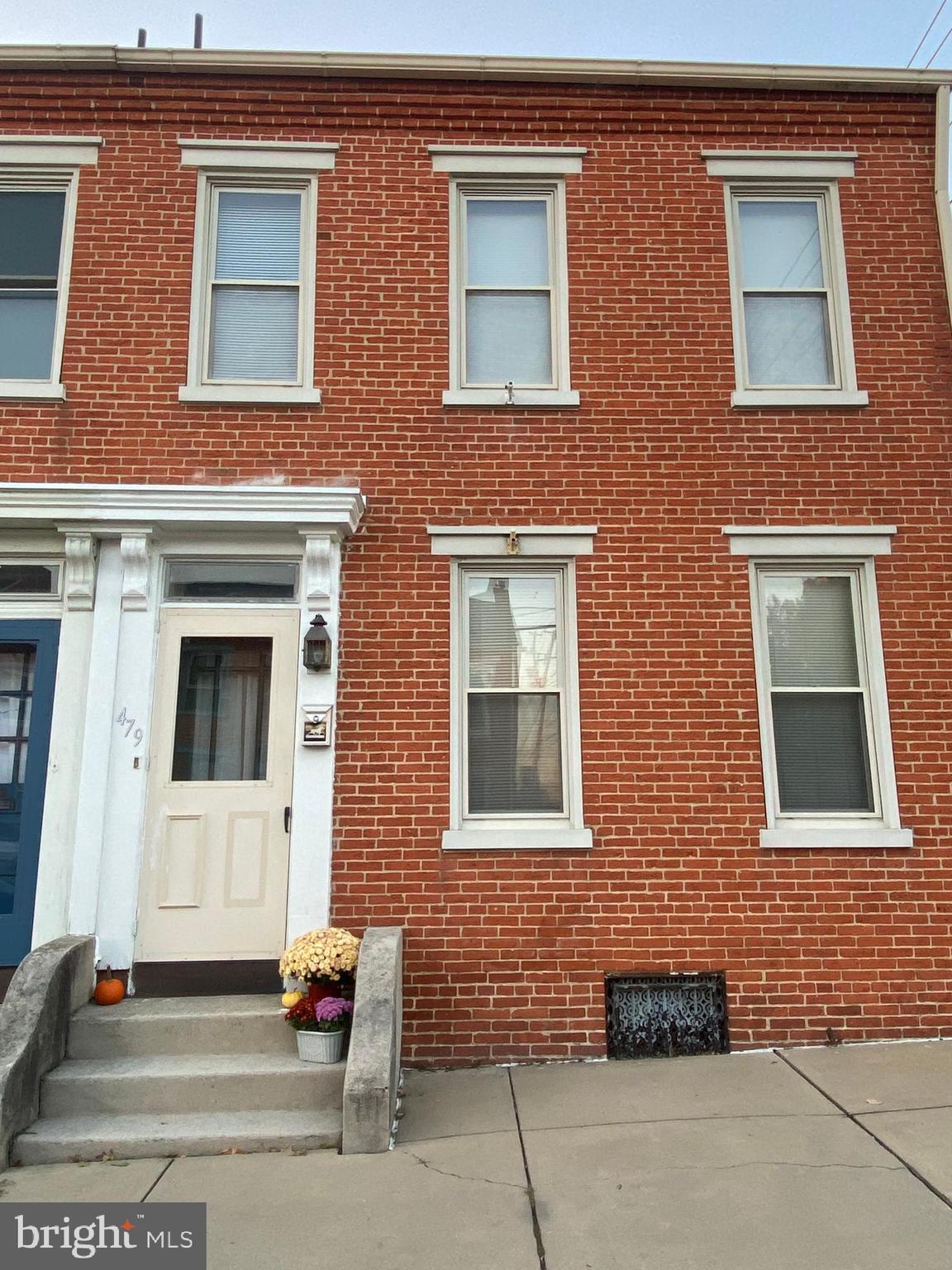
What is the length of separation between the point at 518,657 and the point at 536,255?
3.17 metres

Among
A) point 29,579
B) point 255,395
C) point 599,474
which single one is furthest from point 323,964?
point 255,395

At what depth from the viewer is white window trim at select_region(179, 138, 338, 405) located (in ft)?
21.7

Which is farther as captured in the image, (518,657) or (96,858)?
(518,657)

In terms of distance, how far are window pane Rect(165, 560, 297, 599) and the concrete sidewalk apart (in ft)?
10.8

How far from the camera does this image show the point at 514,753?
6195 mm

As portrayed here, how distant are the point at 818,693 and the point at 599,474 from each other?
218 centimetres

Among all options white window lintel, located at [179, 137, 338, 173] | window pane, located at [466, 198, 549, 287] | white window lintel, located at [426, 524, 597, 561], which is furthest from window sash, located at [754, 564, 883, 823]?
white window lintel, located at [179, 137, 338, 173]

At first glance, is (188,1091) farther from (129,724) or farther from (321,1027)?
(129,724)

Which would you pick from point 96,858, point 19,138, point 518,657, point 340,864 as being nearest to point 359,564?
point 518,657

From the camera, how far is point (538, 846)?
587 centimetres

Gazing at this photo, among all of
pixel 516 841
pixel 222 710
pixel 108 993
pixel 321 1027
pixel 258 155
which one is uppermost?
pixel 258 155

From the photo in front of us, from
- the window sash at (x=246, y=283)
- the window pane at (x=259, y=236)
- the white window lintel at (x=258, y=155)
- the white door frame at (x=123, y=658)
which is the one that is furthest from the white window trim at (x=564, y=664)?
the white window lintel at (x=258, y=155)

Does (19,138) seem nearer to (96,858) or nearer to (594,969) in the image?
(96,858)

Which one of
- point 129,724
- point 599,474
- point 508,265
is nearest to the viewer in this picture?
point 129,724
